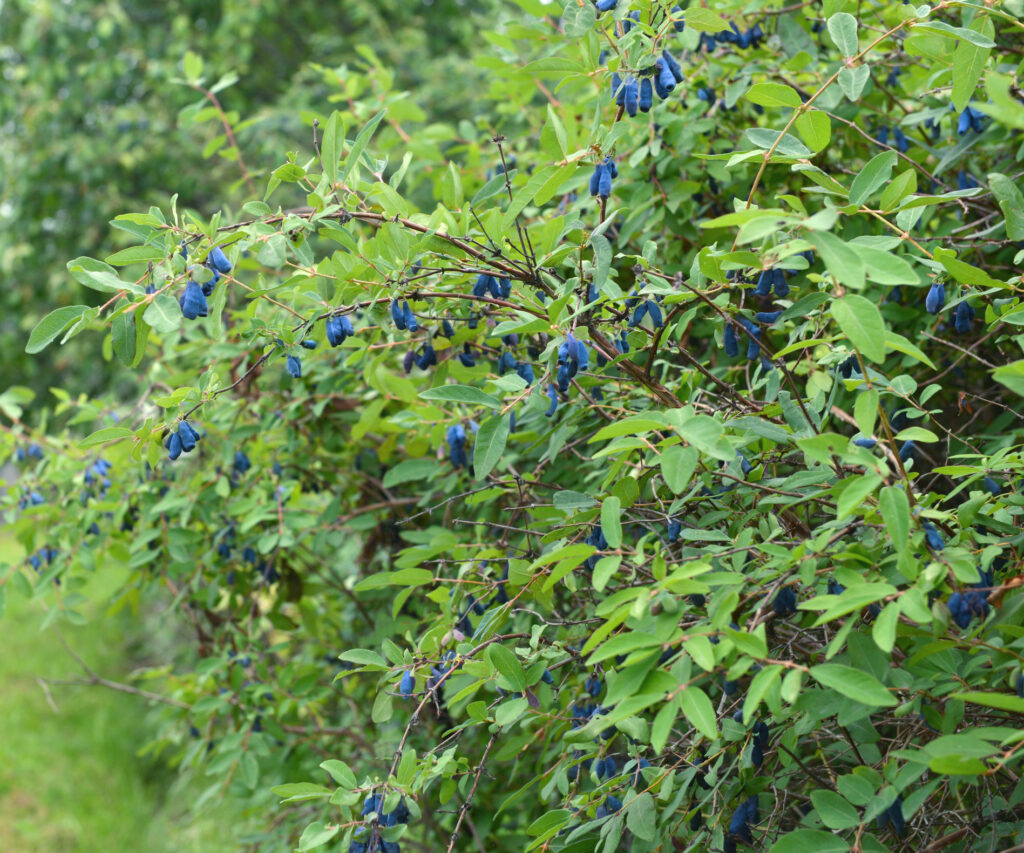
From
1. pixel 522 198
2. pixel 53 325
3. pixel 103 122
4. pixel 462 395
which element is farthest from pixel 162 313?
pixel 103 122

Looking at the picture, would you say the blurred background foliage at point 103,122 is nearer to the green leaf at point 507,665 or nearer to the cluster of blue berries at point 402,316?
the cluster of blue berries at point 402,316

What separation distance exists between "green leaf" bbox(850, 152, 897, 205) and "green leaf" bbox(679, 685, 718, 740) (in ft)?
2.31

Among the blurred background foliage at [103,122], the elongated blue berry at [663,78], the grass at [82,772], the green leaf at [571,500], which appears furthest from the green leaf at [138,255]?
the blurred background foliage at [103,122]

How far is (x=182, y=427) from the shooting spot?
4.60 ft

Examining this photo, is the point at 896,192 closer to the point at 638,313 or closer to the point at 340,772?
the point at 638,313

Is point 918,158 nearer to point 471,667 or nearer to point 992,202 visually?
point 992,202

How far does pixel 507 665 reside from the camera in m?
1.33

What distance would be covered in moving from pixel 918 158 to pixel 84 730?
563cm

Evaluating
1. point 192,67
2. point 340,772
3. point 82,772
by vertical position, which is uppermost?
point 192,67

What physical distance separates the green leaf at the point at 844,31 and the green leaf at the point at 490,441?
802 mm

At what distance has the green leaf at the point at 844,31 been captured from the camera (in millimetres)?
1378

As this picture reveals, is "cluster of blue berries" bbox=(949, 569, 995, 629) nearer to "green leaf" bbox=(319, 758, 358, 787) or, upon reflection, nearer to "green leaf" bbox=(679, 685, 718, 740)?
"green leaf" bbox=(679, 685, 718, 740)

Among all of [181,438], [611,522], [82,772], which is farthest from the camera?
[82,772]

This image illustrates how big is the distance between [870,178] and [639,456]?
55 centimetres
